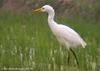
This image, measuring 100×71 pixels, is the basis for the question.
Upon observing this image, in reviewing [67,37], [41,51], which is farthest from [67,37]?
[41,51]

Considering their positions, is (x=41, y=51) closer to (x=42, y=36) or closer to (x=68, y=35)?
(x=68, y=35)

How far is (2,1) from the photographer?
27828mm

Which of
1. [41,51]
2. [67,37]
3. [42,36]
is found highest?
[67,37]

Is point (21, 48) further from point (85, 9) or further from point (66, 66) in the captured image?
point (85, 9)

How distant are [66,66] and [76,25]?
829cm

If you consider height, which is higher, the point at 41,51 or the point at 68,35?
the point at 68,35

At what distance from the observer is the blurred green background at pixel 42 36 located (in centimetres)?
1120

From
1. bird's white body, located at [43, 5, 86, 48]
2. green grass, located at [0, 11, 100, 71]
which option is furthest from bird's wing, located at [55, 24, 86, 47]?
green grass, located at [0, 11, 100, 71]

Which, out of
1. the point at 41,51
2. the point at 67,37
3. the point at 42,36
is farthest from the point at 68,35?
the point at 42,36

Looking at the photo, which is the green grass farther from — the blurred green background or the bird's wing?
the bird's wing

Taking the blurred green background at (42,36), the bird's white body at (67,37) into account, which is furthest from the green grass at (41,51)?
the bird's white body at (67,37)

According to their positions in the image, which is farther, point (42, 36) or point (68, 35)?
point (42, 36)

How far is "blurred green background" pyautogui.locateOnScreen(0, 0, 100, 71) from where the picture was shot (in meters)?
11.2

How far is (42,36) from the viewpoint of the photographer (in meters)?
16.0
